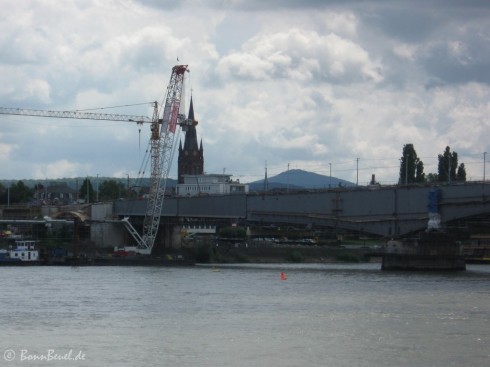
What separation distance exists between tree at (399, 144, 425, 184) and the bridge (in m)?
50.1

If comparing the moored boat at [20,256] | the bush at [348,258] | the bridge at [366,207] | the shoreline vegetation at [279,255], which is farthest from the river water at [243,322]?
the bush at [348,258]

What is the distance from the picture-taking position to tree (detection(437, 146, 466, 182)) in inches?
7359

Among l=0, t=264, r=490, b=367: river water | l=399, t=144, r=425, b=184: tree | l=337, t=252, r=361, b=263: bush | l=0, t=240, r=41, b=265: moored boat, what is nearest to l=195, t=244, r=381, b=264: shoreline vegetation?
l=337, t=252, r=361, b=263: bush

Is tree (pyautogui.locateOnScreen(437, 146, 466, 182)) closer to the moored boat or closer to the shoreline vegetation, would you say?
the shoreline vegetation

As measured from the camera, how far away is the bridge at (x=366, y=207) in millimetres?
120312

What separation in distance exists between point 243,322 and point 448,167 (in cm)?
12713

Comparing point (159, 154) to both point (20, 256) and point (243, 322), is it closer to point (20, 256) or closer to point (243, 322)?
point (20, 256)

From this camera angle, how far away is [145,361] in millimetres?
50812

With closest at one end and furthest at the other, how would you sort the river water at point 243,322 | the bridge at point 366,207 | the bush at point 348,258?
the river water at point 243,322
the bridge at point 366,207
the bush at point 348,258

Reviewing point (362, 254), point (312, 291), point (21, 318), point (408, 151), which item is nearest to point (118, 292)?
point (312, 291)

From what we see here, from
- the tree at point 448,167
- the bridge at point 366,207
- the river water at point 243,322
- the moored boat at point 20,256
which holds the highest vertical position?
the tree at point 448,167

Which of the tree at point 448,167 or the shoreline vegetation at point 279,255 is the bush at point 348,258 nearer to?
the shoreline vegetation at point 279,255

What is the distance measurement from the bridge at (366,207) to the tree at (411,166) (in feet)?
164

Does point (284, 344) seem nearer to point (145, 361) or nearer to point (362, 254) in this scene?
point (145, 361)
